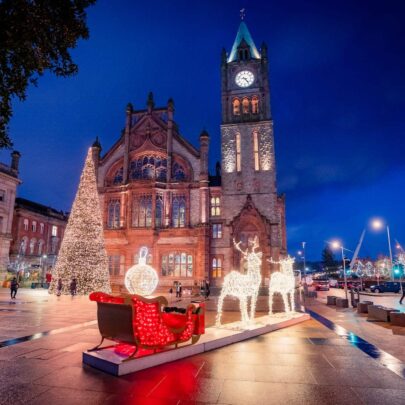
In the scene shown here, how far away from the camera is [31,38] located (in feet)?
27.0

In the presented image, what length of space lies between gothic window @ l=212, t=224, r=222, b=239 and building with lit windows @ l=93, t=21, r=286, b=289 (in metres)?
0.12

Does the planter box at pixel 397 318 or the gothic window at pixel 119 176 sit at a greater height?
the gothic window at pixel 119 176

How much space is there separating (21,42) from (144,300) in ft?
23.7

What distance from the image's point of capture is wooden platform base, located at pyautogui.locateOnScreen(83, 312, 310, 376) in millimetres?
6461

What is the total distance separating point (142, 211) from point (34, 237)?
30.3 metres

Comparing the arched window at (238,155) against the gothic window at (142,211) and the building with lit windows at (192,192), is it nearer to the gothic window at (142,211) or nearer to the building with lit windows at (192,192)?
the building with lit windows at (192,192)

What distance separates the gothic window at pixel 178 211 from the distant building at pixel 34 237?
26.9m

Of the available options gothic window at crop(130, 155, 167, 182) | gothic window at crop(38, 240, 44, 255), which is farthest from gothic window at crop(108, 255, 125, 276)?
gothic window at crop(38, 240, 44, 255)

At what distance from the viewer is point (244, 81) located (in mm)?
42562

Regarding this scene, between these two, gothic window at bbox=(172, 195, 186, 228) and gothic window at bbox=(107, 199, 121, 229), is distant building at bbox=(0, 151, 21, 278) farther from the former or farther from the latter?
gothic window at bbox=(172, 195, 186, 228)

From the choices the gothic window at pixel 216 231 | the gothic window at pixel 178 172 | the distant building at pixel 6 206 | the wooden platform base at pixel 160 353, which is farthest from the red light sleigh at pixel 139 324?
the distant building at pixel 6 206

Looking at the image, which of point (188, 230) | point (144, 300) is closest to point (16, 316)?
point (144, 300)

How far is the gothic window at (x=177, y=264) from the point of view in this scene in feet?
120

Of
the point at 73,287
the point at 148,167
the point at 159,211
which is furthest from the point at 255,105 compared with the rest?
the point at 73,287
